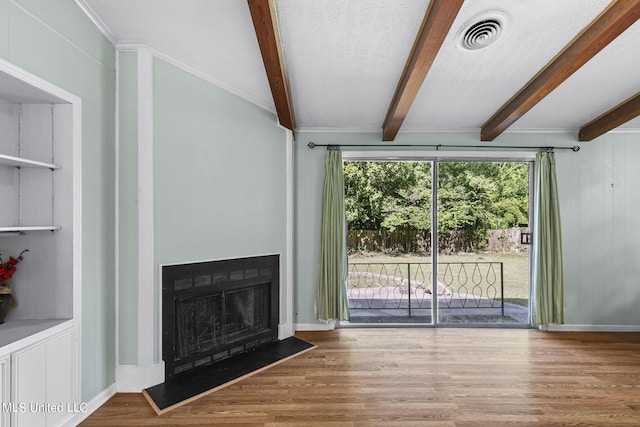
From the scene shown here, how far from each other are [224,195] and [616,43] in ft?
10.3

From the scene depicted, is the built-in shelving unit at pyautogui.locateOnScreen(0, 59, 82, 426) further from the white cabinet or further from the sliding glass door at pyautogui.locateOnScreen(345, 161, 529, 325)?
the sliding glass door at pyautogui.locateOnScreen(345, 161, 529, 325)

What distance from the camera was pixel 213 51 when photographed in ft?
7.50

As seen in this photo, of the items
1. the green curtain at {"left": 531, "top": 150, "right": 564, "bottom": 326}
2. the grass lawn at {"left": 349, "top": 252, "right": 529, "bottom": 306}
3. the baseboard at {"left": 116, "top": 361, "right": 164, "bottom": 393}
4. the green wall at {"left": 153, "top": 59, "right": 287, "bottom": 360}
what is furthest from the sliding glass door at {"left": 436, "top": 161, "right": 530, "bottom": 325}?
the baseboard at {"left": 116, "top": 361, "right": 164, "bottom": 393}

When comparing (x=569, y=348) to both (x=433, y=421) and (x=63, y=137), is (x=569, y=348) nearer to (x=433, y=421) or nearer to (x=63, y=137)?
(x=433, y=421)

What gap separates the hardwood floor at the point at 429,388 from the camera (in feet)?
6.63

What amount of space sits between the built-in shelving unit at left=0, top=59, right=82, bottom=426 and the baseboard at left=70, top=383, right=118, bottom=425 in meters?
0.09

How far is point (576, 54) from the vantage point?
2152 millimetres

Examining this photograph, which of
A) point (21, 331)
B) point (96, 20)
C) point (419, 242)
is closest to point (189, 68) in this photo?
point (96, 20)

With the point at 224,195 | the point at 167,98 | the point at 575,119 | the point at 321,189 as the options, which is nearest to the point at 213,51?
the point at 167,98

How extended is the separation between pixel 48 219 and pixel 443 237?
3.56 meters

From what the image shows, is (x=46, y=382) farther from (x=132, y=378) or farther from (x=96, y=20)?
(x=96, y=20)

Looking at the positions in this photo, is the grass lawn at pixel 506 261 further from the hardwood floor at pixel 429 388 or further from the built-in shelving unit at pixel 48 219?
the built-in shelving unit at pixel 48 219

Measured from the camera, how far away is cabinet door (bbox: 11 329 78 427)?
59.6 inches

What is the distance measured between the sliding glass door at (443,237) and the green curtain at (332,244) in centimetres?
21
